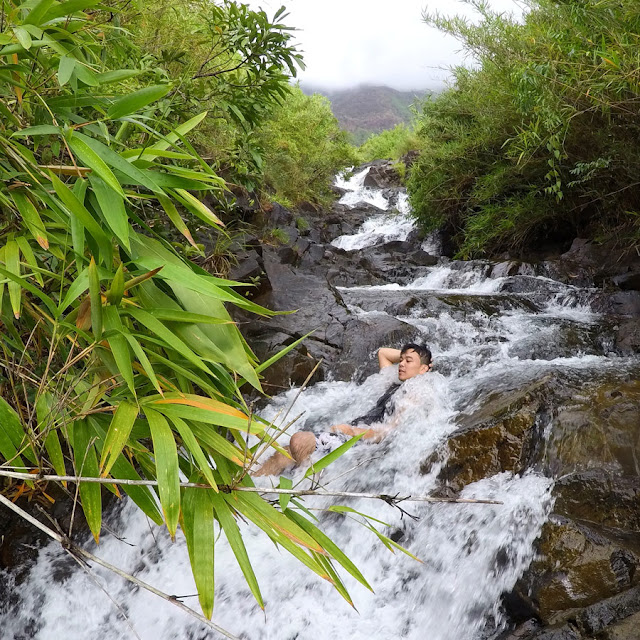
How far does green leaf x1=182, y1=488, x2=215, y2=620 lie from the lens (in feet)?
3.14

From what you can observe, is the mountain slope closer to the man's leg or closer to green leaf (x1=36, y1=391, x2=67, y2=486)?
the man's leg

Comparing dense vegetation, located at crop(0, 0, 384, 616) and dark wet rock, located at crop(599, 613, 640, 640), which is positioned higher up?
dense vegetation, located at crop(0, 0, 384, 616)

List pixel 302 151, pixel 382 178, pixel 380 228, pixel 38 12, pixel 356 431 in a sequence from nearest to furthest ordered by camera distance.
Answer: pixel 38 12 → pixel 356 431 → pixel 302 151 → pixel 380 228 → pixel 382 178

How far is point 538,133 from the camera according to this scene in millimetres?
7297

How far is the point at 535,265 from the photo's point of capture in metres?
8.48

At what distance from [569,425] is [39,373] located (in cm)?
301

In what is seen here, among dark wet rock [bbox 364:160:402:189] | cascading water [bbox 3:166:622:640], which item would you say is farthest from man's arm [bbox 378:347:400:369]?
dark wet rock [bbox 364:160:402:189]

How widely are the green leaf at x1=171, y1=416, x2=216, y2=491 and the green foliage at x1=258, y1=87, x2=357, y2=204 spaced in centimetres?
1004

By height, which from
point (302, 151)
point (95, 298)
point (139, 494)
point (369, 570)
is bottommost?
point (369, 570)

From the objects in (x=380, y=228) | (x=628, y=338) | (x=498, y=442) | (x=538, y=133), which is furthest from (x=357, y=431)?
(x=380, y=228)

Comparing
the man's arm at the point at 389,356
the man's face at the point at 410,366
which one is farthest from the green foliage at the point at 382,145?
the man's face at the point at 410,366

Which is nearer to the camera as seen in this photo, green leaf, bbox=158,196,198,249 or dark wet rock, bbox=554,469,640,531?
green leaf, bbox=158,196,198,249

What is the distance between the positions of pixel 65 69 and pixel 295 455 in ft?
9.31

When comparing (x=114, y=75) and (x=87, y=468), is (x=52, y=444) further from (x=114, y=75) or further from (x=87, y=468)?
(x=114, y=75)
